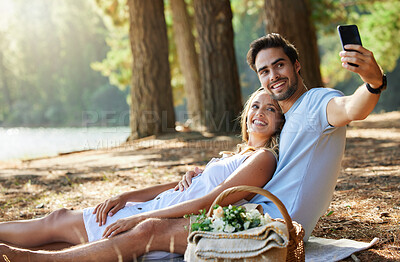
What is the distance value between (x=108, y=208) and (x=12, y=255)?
0.71 metres

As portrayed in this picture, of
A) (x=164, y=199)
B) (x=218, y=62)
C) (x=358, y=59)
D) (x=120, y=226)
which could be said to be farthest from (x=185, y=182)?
(x=218, y=62)

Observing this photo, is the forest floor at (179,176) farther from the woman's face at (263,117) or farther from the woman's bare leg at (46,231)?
the woman's bare leg at (46,231)

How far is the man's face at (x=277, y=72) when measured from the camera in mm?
3195

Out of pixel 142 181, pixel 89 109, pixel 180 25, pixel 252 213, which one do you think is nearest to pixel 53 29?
pixel 89 109

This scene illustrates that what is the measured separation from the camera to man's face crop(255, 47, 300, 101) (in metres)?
3.20

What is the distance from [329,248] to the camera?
3.13 m

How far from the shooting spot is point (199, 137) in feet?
33.0

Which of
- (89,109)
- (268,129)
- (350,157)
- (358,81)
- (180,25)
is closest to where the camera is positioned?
(268,129)

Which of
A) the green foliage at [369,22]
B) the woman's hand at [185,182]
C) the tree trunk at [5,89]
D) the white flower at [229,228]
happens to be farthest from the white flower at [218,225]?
the tree trunk at [5,89]

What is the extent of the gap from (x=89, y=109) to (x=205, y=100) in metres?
48.0

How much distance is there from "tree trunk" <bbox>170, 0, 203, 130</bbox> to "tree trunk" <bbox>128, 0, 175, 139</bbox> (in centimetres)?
387

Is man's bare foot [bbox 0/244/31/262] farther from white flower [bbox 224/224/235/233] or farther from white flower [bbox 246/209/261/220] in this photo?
white flower [bbox 246/209/261/220]

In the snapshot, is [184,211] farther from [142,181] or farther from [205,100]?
[205,100]

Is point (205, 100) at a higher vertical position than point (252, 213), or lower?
higher
